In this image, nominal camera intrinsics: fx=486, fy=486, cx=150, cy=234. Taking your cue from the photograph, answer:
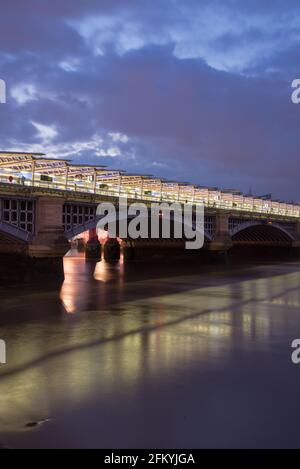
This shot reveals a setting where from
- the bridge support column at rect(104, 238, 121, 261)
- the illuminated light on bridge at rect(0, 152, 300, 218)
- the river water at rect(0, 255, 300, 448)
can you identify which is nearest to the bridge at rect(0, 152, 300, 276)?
the illuminated light on bridge at rect(0, 152, 300, 218)

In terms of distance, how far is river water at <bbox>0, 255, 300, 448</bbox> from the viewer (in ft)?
22.9

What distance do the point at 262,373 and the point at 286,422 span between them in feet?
8.71

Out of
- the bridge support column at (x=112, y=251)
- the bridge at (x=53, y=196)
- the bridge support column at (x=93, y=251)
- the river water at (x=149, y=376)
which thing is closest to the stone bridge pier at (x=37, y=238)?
the bridge at (x=53, y=196)

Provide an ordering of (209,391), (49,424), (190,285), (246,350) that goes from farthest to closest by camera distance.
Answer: (190,285)
(246,350)
(209,391)
(49,424)

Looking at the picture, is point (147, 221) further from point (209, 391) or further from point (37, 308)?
point (209, 391)

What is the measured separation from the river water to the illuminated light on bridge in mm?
13053

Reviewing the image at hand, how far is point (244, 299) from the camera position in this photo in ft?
73.0

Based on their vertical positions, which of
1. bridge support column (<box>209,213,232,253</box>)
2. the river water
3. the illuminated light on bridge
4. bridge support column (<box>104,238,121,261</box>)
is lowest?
the river water

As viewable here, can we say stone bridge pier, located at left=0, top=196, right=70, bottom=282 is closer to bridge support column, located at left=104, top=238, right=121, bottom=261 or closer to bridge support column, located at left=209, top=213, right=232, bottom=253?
bridge support column, located at left=209, top=213, right=232, bottom=253

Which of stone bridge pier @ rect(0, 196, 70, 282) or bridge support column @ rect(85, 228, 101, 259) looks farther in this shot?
bridge support column @ rect(85, 228, 101, 259)

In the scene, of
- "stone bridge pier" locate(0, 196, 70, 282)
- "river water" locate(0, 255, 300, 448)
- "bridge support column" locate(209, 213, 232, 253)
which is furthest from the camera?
"bridge support column" locate(209, 213, 232, 253)

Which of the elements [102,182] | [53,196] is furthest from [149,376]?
[102,182]

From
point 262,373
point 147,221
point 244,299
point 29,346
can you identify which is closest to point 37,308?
point 29,346
